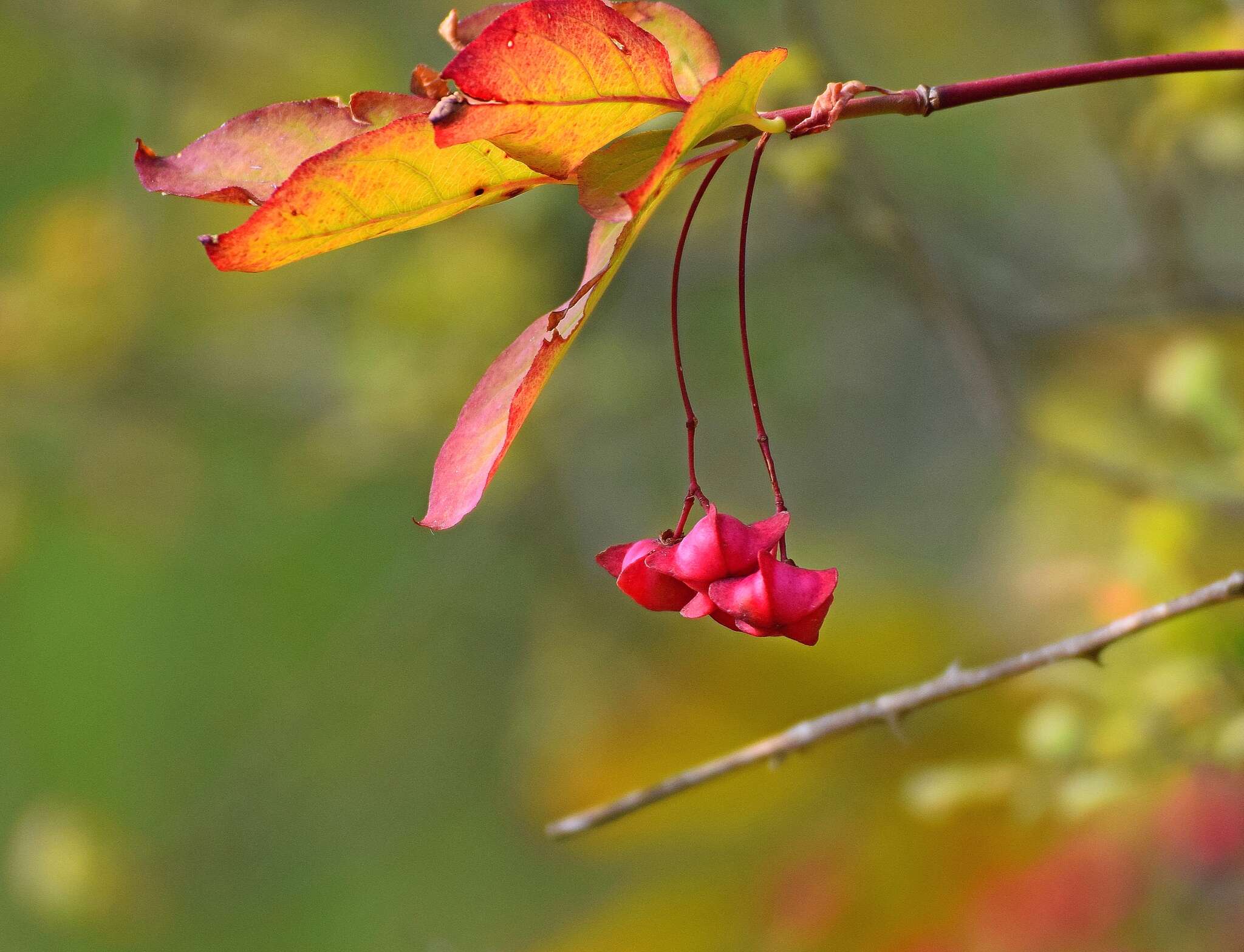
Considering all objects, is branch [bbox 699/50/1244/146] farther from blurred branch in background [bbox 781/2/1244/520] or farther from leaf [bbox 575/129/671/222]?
blurred branch in background [bbox 781/2/1244/520]

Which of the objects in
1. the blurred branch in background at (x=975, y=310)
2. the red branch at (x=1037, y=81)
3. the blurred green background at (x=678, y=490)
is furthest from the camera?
the blurred green background at (x=678, y=490)

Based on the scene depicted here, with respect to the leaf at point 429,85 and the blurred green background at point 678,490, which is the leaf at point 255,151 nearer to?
the leaf at point 429,85

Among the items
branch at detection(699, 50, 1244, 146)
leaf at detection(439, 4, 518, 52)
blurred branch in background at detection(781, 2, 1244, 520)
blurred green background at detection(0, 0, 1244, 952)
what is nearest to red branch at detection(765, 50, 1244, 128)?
branch at detection(699, 50, 1244, 146)

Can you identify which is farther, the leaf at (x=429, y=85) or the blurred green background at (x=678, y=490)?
the blurred green background at (x=678, y=490)

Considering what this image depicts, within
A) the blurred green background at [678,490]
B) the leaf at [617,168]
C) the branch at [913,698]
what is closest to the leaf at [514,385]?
the leaf at [617,168]

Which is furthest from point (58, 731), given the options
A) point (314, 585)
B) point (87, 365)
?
point (87, 365)
